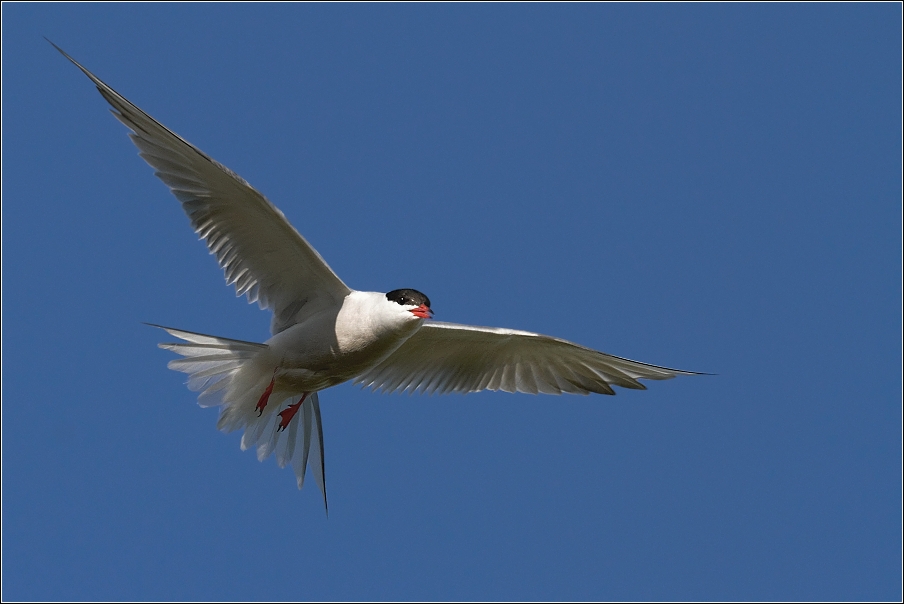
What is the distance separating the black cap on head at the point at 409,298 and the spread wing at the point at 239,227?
2.19ft

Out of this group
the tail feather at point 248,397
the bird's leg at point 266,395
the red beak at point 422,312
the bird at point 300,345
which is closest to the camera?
the red beak at point 422,312

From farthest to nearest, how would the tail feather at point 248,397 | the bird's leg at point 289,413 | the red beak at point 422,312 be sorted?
the bird's leg at point 289,413
the tail feather at point 248,397
the red beak at point 422,312

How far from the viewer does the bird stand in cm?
763

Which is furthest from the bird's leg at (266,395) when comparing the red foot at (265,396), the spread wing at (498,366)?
the spread wing at (498,366)

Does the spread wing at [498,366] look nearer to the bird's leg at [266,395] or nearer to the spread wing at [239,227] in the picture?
the spread wing at [239,227]

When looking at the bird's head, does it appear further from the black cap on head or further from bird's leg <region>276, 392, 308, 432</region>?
bird's leg <region>276, 392, 308, 432</region>

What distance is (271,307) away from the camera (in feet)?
27.9

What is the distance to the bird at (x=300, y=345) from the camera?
7.63 metres

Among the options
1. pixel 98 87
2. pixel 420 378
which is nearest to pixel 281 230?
pixel 98 87

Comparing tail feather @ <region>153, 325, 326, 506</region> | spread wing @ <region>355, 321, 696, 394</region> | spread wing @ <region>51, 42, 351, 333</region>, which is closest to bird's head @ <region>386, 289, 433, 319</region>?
spread wing @ <region>51, 42, 351, 333</region>

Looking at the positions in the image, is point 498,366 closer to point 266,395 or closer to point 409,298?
point 409,298

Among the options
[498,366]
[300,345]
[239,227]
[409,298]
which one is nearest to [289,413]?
[300,345]

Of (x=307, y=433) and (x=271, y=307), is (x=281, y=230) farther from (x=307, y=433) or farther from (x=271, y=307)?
(x=307, y=433)

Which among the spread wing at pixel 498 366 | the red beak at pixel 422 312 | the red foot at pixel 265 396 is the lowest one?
the red foot at pixel 265 396
